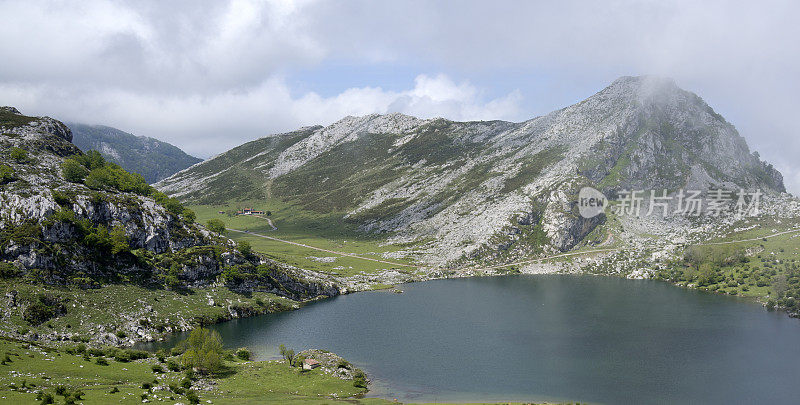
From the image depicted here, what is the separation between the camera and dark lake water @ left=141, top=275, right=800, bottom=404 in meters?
75.4

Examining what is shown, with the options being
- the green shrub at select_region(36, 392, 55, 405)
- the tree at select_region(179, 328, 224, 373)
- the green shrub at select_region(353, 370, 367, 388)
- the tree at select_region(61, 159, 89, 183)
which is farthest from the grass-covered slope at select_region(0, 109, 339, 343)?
the green shrub at select_region(353, 370, 367, 388)

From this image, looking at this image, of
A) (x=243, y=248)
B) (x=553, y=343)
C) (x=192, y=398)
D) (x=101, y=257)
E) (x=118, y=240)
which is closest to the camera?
(x=192, y=398)

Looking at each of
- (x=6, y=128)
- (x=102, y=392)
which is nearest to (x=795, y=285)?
(x=102, y=392)

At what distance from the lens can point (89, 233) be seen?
107375 millimetres

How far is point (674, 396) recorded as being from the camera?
7225 cm

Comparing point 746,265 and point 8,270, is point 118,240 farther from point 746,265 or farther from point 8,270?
point 746,265

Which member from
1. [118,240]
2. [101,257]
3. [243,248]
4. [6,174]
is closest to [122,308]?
[101,257]

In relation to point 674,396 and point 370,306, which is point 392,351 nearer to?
point 370,306

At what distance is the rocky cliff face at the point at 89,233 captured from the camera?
98.8 m

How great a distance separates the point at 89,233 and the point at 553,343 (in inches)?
4215

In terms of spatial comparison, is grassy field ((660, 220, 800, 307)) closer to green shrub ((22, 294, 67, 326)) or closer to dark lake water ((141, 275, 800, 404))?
dark lake water ((141, 275, 800, 404))

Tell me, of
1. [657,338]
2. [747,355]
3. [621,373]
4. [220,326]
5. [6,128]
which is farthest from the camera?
[6,128]

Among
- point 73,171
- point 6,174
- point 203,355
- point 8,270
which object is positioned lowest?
point 203,355

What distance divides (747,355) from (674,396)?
3377cm
